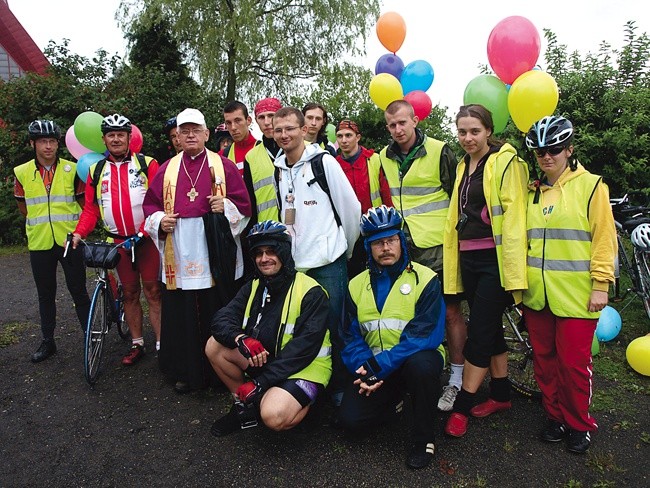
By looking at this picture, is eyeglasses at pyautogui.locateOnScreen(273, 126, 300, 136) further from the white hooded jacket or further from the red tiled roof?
the red tiled roof

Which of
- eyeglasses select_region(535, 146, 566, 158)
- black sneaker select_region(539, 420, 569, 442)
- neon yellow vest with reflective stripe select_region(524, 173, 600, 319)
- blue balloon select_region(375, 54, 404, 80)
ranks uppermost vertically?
blue balloon select_region(375, 54, 404, 80)

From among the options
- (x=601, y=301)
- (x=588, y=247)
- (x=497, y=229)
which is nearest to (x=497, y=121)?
(x=497, y=229)

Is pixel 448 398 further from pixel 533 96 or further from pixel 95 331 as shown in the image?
pixel 95 331

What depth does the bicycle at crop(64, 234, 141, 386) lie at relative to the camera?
14.6 feet

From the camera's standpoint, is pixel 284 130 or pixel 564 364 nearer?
pixel 564 364

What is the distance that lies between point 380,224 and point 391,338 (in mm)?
817

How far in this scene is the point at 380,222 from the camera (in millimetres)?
3477

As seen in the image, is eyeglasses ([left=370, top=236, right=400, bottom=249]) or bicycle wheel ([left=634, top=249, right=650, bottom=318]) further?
bicycle wheel ([left=634, top=249, right=650, bottom=318])

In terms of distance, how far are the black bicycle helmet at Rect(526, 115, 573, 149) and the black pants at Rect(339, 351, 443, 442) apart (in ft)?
5.21

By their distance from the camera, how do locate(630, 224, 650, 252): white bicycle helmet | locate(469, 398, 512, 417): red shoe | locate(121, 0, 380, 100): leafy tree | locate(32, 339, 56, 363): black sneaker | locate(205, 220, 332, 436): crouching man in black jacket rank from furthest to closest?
locate(121, 0, 380, 100): leafy tree, locate(32, 339, 56, 363): black sneaker, locate(630, 224, 650, 252): white bicycle helmet, locate(469, 398, 512, 417): red shoe, locate(205, 220, 332, 436): crouching man in black jacket

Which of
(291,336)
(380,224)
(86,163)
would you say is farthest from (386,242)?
(86,163)

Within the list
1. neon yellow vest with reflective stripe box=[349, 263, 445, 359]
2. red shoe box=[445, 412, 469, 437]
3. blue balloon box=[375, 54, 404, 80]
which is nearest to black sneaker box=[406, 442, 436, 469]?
red shoe box=[445, 412, 469, 437]

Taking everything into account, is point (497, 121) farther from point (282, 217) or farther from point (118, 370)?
point (118, 370)

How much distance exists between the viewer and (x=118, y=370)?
16.1 feet
